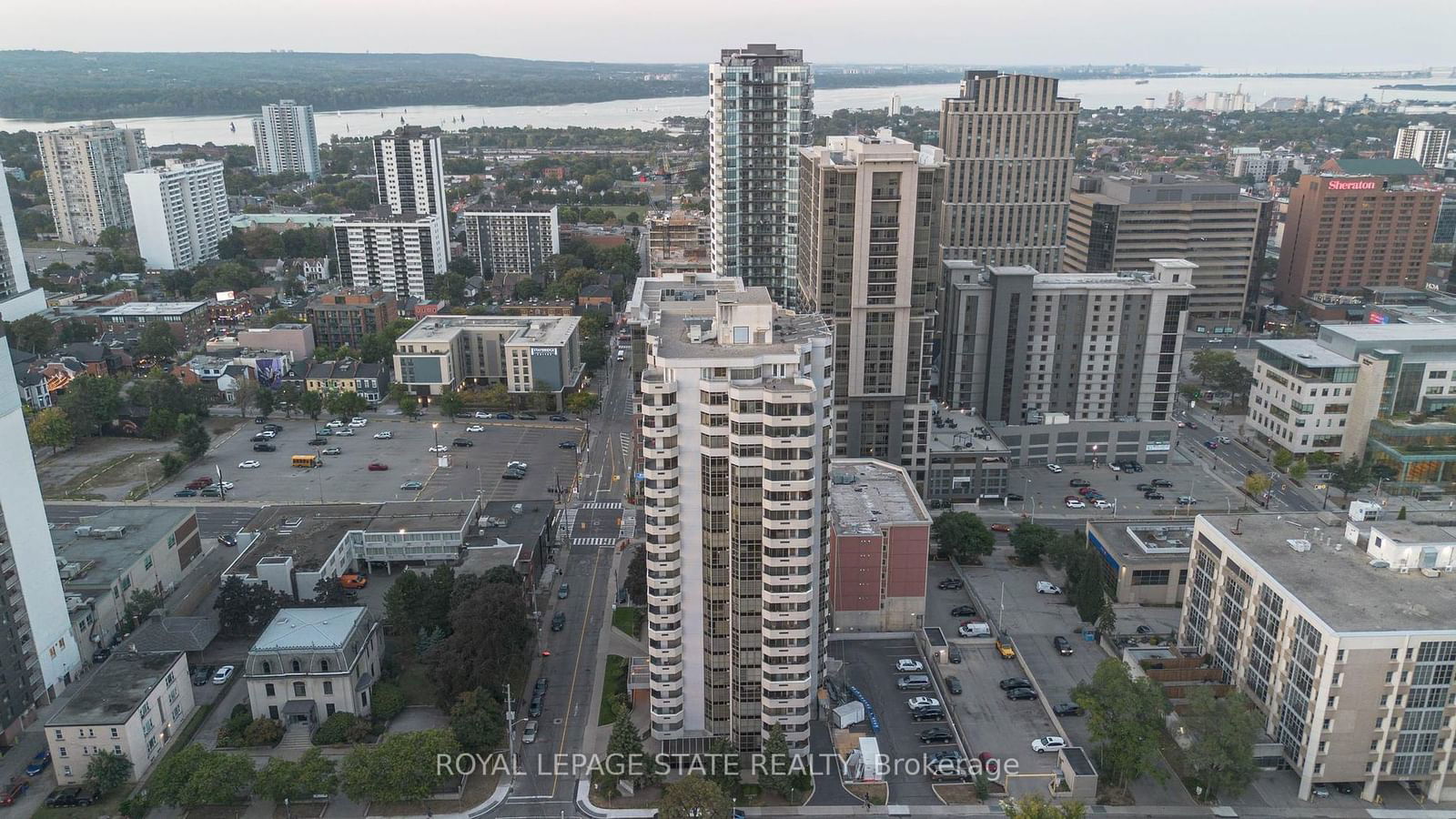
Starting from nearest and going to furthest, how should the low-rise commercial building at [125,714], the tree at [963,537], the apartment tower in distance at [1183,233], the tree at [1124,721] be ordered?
the tree at [1124,721], the low-rise commercial building at [125,714], the tree at [963,537], the apartment tower in distance at [1183,233]

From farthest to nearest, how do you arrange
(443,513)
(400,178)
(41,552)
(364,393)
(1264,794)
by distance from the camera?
(400,178), (364,393), (443,513), (41,552), (1264,794)

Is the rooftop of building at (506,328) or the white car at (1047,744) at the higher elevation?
the rooftop of building at (506,328)

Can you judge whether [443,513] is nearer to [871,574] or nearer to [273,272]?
[871,574]

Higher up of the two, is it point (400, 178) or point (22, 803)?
point (400, 178)

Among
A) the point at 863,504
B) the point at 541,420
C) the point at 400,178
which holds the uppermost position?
the point at 400,178

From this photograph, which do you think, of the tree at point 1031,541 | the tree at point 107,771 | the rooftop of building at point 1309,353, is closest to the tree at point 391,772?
the tree at point 107,771

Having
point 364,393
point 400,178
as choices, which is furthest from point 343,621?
point 400,178

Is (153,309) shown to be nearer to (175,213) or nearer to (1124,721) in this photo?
(175,213)

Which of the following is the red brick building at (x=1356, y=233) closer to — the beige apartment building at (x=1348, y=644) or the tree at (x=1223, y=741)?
the beige apartment building at (x=1348, y=644)
